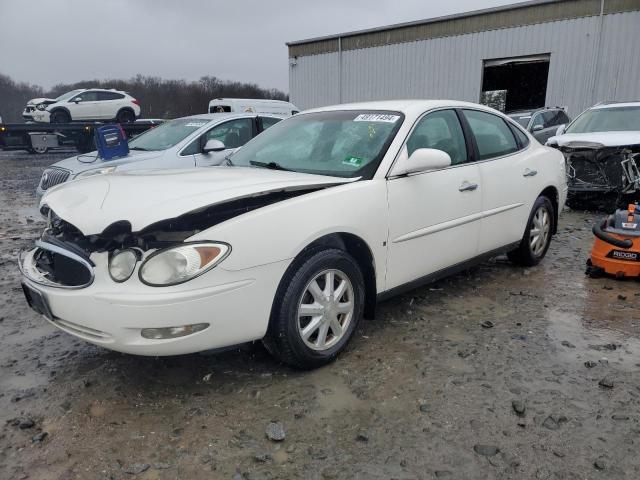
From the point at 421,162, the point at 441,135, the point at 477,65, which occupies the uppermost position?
the point at 477,65

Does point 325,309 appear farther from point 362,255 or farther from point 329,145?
point 329,145

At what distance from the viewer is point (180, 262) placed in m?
2.41

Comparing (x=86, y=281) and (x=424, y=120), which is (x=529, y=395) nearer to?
(x=424, y=120)

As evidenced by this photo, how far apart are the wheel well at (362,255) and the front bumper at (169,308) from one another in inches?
19.7

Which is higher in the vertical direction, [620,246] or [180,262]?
[180,262]

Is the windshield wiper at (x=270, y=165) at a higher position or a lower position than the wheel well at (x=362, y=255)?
higher

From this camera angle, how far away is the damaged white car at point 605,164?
276 inches

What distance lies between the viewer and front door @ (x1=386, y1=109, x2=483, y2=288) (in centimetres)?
328

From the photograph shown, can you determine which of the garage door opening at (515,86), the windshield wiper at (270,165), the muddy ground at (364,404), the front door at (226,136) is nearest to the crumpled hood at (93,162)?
the front door at (226,136)

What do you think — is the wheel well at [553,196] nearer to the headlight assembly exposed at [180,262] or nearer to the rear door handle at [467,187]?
the rear door handle at [467,187]

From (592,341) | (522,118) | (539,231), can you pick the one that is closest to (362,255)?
(592,341)

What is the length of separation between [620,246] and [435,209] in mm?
1944

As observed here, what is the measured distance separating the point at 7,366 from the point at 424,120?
3079mm

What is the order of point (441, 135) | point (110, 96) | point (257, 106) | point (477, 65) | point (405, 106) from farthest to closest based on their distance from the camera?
point (110, 96)
point (477, 65)
point (257, 106)
point (441, 135)
point (405, 106)
